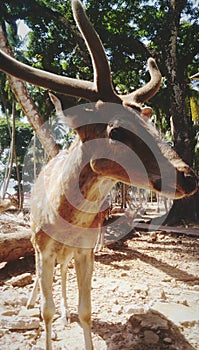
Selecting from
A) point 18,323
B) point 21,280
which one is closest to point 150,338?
point 18,323

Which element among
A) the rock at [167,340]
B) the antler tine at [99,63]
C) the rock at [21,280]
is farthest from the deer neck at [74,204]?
the rock at [21,280]

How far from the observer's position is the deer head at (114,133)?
6.61 feet

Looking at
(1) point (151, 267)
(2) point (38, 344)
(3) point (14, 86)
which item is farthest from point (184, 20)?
(2) point (38, 344)

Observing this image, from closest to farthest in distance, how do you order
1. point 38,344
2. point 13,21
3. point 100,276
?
point 38,344 < point 100,276 < point 13,21

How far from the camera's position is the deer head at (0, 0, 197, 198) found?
2.02 m

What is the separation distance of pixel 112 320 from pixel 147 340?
0.66 m

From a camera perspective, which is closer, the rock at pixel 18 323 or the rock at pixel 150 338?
the rock at pixel 150 338

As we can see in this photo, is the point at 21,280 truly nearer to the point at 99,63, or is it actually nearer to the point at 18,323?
A: the point at 18,323

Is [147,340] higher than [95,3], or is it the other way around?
[95,3]

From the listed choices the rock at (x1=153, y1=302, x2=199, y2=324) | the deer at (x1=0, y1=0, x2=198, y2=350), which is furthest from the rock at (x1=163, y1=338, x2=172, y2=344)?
the deer at (x1=0, y1=0, x2=198, y2=350)

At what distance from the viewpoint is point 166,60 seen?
1332cm

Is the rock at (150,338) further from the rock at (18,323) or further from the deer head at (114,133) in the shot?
the deer head at (114,133)

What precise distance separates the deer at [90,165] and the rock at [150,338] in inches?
25.4

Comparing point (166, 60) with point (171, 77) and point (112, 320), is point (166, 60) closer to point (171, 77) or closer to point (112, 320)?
point (171, 77)
